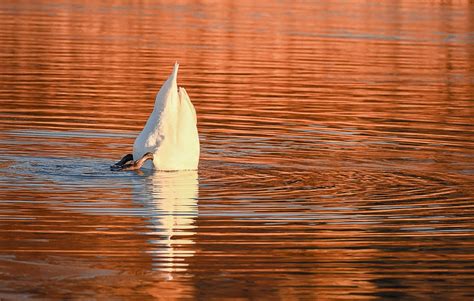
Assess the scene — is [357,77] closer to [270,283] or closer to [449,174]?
[449,174]

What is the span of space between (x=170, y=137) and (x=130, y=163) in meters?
0.46

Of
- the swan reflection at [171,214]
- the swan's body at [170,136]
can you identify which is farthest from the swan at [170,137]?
the swan reflection at [171,214]

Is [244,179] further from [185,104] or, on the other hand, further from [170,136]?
[185,104]

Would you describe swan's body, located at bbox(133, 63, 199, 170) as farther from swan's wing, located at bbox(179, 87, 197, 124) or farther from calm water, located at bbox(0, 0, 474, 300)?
calm water, located at bbox(0, 0, 474, 300)

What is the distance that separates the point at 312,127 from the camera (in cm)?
1866

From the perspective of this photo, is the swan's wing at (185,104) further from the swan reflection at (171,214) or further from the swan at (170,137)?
the swan reflection at (171,214)

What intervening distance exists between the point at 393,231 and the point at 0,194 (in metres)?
3.56

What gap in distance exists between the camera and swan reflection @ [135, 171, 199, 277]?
33.8ft

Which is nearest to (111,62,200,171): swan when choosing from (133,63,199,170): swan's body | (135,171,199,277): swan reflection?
(133,63,199,170): swan's body

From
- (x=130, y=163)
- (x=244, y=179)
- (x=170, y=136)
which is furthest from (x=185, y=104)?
(x=244, y=179)

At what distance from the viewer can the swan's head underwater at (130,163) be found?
47.3ft

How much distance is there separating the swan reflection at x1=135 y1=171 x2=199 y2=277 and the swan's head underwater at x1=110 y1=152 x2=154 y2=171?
0.53 feet

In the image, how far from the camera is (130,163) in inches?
570

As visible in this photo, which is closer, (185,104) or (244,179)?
(244,179)
